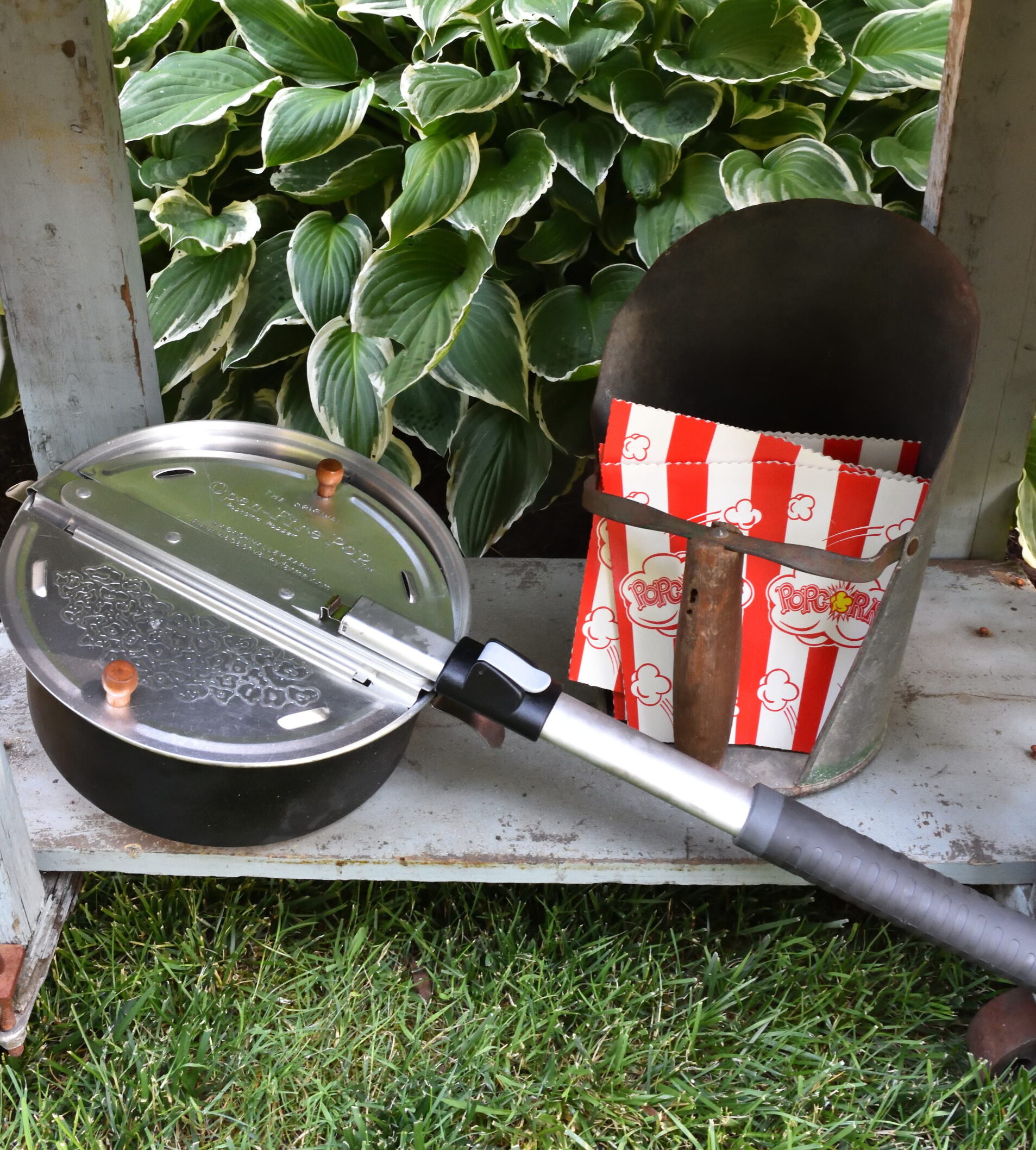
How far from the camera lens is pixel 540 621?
1.33 m

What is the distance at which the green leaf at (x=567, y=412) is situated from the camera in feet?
5.18

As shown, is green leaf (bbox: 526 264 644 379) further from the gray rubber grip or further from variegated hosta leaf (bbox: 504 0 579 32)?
the gray rubber grip

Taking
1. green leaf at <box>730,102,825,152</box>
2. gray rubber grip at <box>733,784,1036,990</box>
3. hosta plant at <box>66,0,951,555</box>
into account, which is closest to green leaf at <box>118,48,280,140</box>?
hosta plant at <box>66,0,951,555</box>

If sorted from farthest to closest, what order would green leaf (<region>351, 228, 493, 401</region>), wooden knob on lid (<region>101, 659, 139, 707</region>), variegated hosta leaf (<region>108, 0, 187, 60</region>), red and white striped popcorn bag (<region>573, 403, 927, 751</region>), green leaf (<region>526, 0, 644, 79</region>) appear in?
variegated hosta leaf (<region>108, 0, 187, 60</region>), green leaf (<region>526, 0, 644, 79</region>), green leaf (<region>351, 228, 493, 401</region>), red and white striped popcorn bag (<region>573, 403, 927, 751</region>), wooden knob on lid (<region>101, 659, 139, 707</region>)

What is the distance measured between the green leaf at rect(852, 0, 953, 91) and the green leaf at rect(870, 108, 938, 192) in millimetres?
58

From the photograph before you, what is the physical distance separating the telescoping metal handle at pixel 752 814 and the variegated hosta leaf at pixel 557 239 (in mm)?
824

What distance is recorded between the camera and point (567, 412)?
62.5 inches

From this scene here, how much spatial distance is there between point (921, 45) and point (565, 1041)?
1.31 m

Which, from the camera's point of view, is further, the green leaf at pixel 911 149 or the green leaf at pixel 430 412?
the green leaf at pixel 430 412

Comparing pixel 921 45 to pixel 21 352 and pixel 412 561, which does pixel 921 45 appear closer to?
pixel 412 561

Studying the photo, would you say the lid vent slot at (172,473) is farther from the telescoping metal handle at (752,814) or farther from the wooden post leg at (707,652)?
the wooden post leg at (707,652)

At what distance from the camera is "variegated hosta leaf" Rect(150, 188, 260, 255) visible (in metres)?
1.44

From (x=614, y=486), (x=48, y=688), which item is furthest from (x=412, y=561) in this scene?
(x=48, y=688)

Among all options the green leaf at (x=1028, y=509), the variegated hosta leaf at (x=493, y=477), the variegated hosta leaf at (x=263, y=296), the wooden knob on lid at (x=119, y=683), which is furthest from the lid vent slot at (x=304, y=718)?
the green leaf at (x=1028, y=509)
